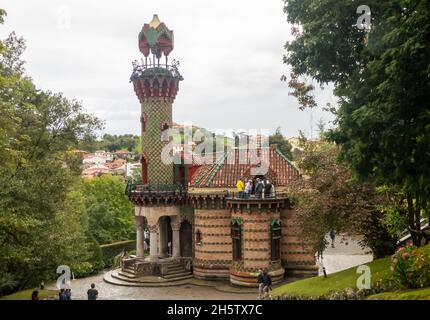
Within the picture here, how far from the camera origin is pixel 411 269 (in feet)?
49.9

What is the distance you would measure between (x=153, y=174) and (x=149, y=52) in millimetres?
8016

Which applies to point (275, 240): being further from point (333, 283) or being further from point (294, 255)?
point (333, 283)

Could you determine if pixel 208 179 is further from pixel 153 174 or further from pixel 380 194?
pixel 380 194

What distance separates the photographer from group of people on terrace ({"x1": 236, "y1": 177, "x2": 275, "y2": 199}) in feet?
93.9

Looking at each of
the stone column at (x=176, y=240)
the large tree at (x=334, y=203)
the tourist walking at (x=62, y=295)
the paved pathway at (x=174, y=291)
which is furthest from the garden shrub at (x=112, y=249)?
the large tree at (x=334, y=203)

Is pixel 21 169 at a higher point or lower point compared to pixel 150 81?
lower

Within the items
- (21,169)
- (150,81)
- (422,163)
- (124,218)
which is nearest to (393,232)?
(422,163)

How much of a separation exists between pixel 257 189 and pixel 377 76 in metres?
15.7

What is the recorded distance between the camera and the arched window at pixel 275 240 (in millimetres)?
28859

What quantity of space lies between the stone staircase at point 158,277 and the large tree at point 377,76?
16.9 meters

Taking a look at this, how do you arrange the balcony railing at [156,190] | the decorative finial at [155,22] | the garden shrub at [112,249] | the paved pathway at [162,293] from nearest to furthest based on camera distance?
the paved pathway at [162,293] → the balcony railing at [156,190] → the decorative finial at [155,22] → the garden shrub at [112,249]

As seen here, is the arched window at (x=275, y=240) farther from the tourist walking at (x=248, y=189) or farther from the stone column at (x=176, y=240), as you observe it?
the stone column at (x=176, y=240)

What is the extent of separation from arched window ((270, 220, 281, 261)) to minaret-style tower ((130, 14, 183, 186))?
7.42 meters
